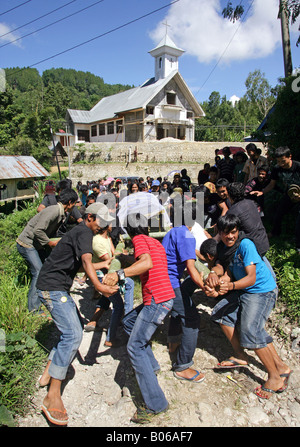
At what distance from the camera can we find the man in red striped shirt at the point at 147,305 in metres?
2.64

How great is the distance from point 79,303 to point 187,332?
240cm

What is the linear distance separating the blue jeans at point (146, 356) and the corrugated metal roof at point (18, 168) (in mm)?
12603

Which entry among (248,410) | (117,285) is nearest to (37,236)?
(117,285)

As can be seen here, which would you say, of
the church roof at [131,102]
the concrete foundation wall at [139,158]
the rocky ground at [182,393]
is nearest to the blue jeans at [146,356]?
the rocky ground at [182,393]

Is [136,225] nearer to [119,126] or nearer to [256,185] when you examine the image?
[256,185]

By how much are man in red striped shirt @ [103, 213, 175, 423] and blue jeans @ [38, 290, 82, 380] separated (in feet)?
1.84

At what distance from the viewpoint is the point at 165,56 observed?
31891 mm

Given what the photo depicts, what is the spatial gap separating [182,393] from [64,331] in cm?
141

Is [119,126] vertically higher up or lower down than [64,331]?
higher up

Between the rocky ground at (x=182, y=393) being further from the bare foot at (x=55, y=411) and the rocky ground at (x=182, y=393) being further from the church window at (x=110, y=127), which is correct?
the church window at (x=110, y=127)

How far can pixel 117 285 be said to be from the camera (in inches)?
112

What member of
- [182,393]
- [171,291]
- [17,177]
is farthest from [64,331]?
[17,177]

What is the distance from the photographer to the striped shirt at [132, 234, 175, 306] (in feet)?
9.05

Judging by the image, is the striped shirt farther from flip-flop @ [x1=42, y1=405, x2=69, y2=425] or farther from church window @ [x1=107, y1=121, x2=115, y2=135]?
church window @ [x1=107, y1=121, x2=115, y2=135]
